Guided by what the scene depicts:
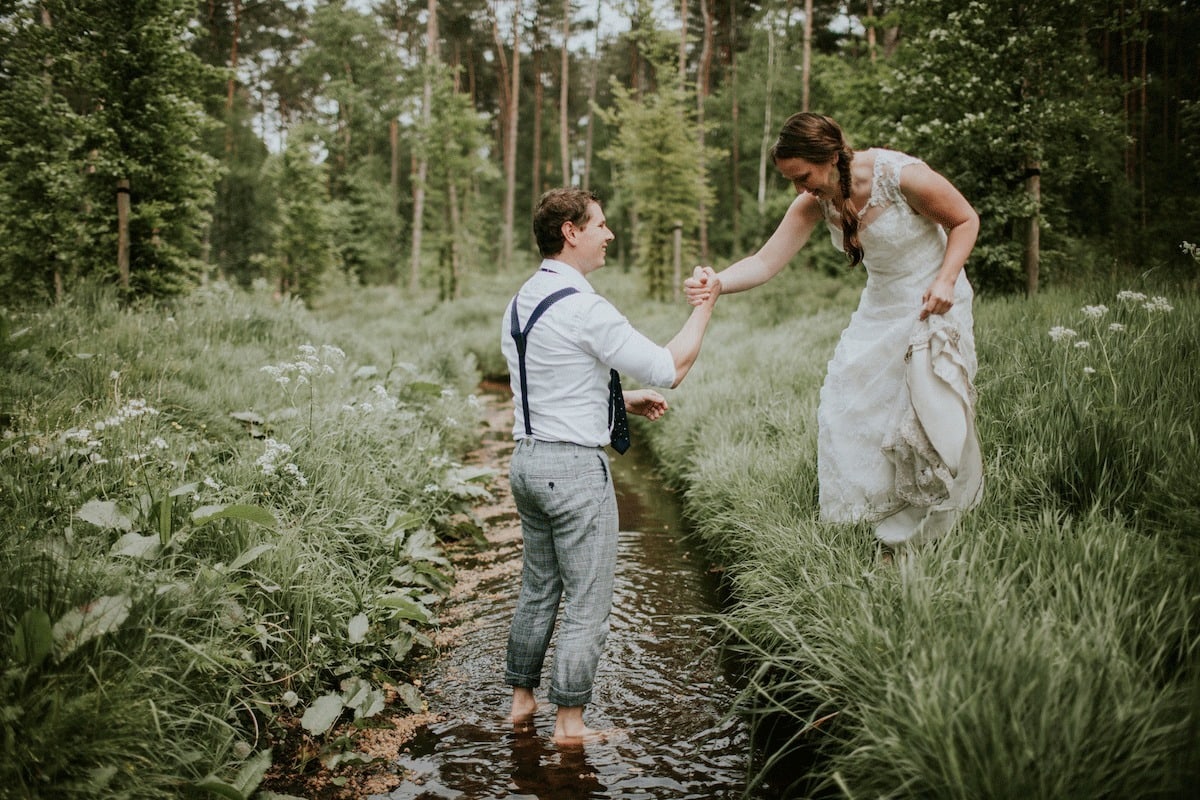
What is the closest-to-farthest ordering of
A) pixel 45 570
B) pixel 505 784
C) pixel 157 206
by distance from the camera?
pixel 45 570
pixel 505 784
pixel 157 206

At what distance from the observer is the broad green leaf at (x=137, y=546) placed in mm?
2805

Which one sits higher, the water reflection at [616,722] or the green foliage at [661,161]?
the green foliage at [661,161]

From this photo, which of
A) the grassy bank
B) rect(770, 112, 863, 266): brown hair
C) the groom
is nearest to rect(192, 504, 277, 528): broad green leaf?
the grassy bank

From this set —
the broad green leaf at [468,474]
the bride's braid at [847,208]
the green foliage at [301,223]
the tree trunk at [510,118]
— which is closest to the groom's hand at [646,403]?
the bride's braid at [847,208]

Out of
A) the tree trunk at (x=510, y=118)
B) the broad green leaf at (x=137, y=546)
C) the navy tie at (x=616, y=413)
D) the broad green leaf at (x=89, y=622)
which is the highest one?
the tree trunk at (x=510, y=118)

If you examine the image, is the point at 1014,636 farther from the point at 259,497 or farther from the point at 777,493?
the point at 259,497

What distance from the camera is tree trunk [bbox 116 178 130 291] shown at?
30.5 ft

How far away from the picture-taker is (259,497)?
405 centimetres

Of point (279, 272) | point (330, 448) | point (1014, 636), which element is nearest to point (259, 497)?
point (330, 448)

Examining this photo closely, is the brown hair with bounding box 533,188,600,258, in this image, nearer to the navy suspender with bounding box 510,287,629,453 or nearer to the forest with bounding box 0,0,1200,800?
the navy suspender with bounding box 510,287,629,453

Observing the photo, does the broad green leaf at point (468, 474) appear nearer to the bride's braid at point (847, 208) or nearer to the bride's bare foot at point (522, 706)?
the bride's bare foot at point (522, 706)

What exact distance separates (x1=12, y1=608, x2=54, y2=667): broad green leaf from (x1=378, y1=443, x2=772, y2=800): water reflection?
133cm

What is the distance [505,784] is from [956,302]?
2970 mm

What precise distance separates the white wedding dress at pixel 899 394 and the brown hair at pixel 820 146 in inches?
4.2
